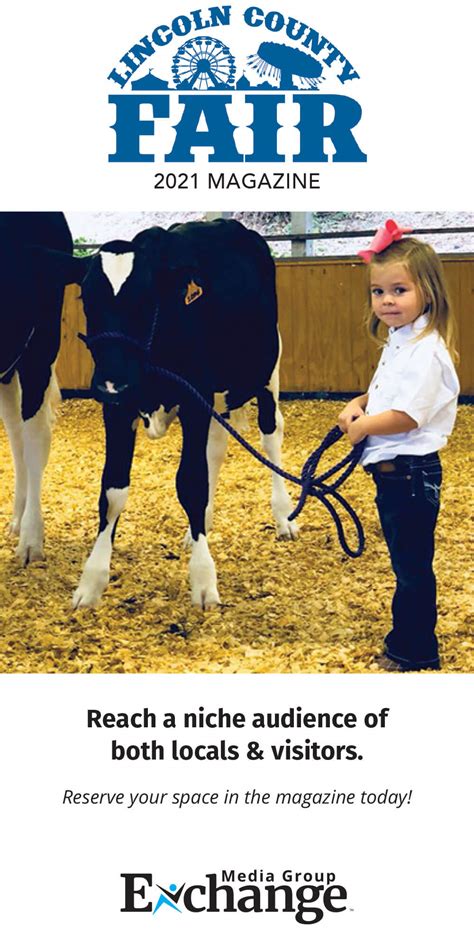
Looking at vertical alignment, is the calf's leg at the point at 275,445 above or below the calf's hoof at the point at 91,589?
above

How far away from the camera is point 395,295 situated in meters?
2.43

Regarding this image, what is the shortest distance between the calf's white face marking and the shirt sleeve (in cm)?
99

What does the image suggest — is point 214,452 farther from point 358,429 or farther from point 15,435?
point 358,429

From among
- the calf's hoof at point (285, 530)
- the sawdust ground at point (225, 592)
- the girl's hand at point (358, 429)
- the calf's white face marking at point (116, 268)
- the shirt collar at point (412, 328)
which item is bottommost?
the sawdust ground at point (225, 592)

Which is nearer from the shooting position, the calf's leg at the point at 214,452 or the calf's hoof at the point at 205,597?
the calf's hoof at the point at 205,597

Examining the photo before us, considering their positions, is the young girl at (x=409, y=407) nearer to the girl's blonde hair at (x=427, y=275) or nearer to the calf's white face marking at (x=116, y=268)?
the girl's blonde hair at (x=427, y=275)

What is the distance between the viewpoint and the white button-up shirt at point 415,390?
2422 millimetres

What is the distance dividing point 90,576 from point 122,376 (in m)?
0.75

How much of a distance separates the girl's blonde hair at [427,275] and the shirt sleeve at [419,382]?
0.05 metres

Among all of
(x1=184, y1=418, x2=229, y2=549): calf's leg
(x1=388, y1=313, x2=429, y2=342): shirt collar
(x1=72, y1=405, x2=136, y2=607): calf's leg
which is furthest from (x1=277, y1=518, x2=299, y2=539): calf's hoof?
(x1=388, y1=313, x2=429, y2=342): shirt collar

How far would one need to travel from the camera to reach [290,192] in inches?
117

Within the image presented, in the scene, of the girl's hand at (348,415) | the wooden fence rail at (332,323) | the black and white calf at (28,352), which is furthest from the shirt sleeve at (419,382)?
the wooden fence rail at (332,323)

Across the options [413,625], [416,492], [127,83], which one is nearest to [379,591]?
[413,625]

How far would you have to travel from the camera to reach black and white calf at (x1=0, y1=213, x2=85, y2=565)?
3881 millimetres
